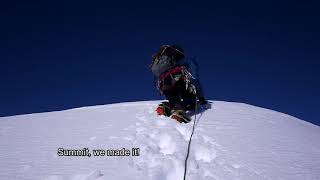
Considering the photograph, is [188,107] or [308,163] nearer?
[308,163]

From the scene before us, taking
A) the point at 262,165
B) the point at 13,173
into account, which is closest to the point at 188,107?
the point at 262,165

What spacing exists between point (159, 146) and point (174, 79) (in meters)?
1.73

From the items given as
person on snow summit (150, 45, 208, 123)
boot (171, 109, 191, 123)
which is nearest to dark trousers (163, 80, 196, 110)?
person on snow summit (150, 45, 208, 123)

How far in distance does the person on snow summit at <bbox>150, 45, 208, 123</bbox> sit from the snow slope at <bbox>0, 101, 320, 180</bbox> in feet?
1.12

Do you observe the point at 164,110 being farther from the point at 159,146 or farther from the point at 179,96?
the point at 159,146

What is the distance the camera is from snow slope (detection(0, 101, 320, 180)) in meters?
3.44

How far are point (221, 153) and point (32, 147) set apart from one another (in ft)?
8.05

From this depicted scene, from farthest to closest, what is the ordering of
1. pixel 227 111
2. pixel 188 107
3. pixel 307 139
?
pixel 227 111
pixel 188 107
pixel 307 139

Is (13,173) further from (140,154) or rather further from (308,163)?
(308,163)

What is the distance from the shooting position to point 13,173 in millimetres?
3338

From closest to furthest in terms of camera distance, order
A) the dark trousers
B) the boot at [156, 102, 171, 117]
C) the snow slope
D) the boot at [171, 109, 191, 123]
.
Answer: the snow slope → the boot at [171, 109, 191, 123] → the boot at [156, 102, 171, 117] → the dark trousers

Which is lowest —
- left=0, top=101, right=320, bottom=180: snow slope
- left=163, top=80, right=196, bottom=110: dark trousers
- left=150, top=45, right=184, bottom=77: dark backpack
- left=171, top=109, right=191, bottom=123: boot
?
left=0, top=101, right=320, bottom=180: snow slope

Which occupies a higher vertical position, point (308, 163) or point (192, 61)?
point (192, 61)

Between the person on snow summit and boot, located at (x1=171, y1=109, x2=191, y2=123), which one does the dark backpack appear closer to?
the person on snow summit
